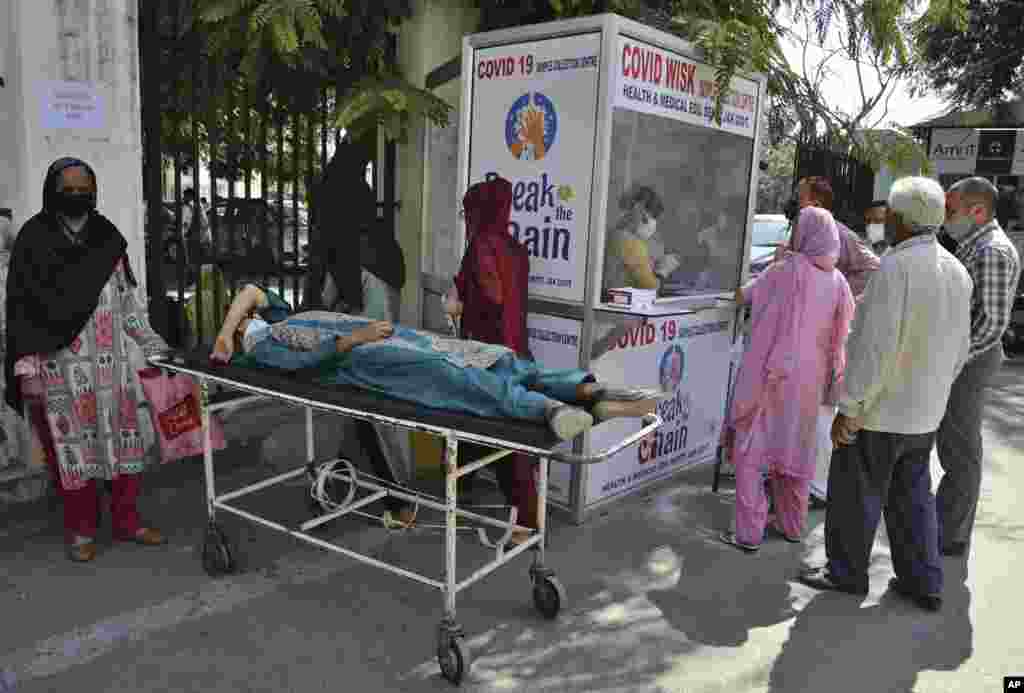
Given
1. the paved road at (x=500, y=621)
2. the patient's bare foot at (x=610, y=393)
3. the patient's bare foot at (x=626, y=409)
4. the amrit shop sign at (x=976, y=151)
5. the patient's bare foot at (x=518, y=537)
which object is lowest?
the paved road at (x=500, y=621)

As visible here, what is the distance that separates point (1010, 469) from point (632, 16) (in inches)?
163

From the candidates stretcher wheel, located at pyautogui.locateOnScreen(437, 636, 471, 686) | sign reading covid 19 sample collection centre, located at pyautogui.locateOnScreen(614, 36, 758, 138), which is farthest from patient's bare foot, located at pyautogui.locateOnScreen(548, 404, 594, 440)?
sign reading covid 19 sample collection centre, located at pyautogui.locateOnScreen(614, 36, 758, 138)

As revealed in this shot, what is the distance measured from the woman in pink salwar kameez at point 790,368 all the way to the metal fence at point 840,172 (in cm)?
221

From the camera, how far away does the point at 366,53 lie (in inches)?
214

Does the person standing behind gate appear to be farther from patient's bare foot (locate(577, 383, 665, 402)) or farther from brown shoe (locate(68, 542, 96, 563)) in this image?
patient's bare foot (locate(577, 383, 665, 402))

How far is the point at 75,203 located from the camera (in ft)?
12.1

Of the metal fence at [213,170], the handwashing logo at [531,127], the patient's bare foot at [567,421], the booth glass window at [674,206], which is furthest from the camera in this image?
the metal fence at [213,170]

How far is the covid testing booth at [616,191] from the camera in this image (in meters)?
4.25

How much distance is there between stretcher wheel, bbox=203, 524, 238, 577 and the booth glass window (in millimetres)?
2359

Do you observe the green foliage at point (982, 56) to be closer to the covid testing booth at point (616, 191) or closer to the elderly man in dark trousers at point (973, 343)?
the covid testing booth at point (616, 191)

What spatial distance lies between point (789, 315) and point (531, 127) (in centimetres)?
170

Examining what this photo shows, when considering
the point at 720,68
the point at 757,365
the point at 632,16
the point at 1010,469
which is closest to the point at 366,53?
the point at 632,16

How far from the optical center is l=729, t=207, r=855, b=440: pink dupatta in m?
3.95

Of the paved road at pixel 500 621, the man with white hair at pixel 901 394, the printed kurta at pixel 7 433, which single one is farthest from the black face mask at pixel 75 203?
the man with white hair at pixel 901 394
